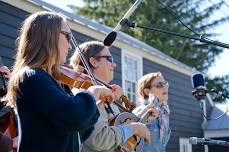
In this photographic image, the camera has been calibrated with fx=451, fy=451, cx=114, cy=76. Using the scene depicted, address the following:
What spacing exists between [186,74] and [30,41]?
1162 centimetres

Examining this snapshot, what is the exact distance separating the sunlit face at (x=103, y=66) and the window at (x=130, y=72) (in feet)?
21.3

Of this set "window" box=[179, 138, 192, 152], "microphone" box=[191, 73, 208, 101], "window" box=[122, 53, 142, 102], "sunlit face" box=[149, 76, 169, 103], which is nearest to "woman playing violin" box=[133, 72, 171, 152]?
"sunlit face" box=[149, 76, 169, 103]

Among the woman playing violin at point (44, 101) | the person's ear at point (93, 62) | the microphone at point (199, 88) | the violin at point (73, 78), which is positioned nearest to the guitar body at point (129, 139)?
the violin at point (73, 78)

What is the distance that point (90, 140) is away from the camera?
2.61 meters

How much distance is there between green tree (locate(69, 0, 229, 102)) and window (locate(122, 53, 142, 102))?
11.2 m

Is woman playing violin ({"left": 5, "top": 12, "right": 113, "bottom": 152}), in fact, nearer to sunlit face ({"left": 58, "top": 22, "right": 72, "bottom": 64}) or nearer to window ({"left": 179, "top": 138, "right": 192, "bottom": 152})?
sunlit face ({"left": 58, "top": 22, "right": 72, "bottom": 64})

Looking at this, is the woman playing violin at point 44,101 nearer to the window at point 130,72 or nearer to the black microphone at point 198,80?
the black microphone at point 198,80

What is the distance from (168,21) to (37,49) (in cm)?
2233

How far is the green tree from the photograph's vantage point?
2253 centimetres

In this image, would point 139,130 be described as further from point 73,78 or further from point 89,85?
point 73,78

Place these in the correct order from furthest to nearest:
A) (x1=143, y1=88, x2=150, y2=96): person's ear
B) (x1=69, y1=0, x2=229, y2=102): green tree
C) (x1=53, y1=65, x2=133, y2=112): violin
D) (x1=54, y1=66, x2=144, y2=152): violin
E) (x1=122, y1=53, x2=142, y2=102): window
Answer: (x1=69, y1=0, x2=229, y2=102): green tree, (x1=122, y1=53, x2=142, y2=102): window, (x1=143, y1=88, x2=150, y2=96): person's ear, (x1=54, y1=66, x2=144, y2=152): violin, (x1=53, y1=65, x2=133, y2=112): violin

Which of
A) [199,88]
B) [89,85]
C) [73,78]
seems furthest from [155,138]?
[73,78]

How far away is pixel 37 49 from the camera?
2182 millimetres

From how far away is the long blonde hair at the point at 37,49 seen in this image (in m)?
2.15
